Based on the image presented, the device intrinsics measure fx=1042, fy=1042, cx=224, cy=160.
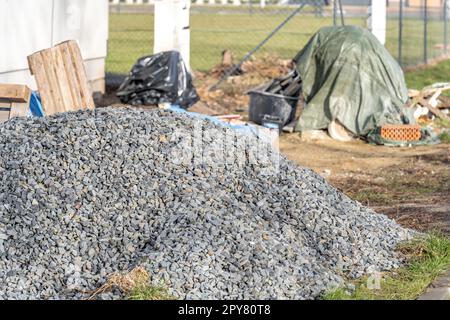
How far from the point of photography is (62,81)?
429 inches

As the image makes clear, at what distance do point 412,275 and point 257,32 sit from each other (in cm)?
2870

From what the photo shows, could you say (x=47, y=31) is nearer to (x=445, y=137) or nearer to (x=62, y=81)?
(x=62, y=81)


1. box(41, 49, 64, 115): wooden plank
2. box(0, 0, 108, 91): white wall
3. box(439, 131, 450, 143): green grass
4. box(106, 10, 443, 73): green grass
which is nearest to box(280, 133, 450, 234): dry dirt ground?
box(439, 131, 450, 143): green grass

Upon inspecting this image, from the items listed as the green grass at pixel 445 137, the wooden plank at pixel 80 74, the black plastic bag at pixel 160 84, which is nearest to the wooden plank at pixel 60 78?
the wooden plank at pixel 80 74

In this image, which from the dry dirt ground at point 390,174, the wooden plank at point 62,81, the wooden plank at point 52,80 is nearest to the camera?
the dry dirt ground at point 390,174

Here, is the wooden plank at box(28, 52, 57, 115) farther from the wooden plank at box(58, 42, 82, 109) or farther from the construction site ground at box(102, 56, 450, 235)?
the construction site ground at box(102, 56, 450, 235)

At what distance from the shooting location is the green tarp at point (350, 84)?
14.3 metres

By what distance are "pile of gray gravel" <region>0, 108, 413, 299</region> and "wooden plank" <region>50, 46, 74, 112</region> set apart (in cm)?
261

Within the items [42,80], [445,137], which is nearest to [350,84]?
[445,137]

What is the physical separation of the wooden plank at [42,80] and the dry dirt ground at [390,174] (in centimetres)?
317

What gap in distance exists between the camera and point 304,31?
3516 cm

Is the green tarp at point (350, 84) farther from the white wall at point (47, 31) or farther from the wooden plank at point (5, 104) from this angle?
the wooden plank at point (5, 104)

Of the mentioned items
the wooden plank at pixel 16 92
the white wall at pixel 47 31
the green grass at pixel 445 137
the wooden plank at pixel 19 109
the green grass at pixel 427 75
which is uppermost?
A: the white wall at pixel 47 31
